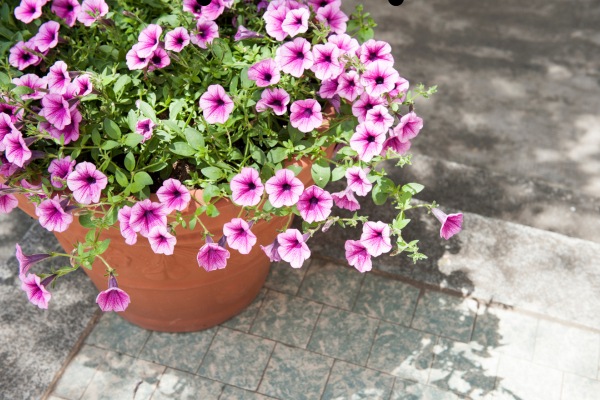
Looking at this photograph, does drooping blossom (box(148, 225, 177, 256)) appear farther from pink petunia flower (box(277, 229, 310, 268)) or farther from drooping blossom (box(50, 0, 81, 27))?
drooping blossom (box(50, 0, 81, 27))

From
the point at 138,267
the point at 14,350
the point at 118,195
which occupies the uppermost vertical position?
the point at 118,195

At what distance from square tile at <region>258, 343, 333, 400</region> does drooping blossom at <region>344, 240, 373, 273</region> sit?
75cm

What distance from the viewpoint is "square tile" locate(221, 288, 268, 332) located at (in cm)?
280

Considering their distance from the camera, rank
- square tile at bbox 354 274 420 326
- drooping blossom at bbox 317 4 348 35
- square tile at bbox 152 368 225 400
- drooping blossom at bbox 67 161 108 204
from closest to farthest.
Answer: drooping blossom at bbox 67 161 108 204, drooping blossom at bbox 317 4 348 35, square tile at bbox 152 368 225 400, square tile at bbox 354 274 420 326

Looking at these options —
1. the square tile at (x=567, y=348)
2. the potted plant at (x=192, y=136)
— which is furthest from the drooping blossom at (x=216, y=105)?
the square tile at (x=567, y=348)

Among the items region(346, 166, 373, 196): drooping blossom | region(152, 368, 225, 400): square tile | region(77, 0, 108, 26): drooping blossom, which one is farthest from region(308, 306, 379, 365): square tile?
region(77, 0, 108, 26): drooping blossom

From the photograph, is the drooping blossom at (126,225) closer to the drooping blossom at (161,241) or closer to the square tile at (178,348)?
the drooping blossom at (161,241)

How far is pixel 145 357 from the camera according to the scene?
272 centimetres

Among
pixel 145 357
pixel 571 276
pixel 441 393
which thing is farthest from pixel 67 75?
pixel 571 276

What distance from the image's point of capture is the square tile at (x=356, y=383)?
2.61 m

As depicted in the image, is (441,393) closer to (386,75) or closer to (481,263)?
(481,263)

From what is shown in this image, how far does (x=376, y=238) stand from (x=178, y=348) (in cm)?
104

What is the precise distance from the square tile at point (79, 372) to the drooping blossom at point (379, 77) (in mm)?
1382

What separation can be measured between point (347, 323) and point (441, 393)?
0.42 m
